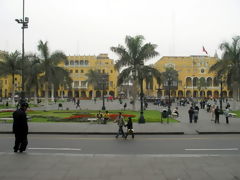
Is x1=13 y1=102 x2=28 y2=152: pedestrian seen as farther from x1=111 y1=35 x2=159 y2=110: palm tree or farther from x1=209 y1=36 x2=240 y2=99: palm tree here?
x1=209 y1=36 x2=240 y2=99: palm tree

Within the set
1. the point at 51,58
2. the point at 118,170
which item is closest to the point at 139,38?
the point at 51,58

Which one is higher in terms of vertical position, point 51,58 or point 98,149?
point 51,58

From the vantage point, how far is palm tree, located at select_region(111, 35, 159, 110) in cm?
3483

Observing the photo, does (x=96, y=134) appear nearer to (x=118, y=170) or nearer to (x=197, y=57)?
(x=118, y=170)

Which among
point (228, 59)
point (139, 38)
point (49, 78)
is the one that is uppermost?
point (139, 38)

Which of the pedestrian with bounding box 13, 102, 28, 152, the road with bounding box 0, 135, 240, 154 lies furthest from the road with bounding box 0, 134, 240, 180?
the pedestrian with bounding box 13, 102, 28, 152

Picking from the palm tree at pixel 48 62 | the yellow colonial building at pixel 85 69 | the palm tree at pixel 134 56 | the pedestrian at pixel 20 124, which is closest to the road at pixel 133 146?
the pedestrian at pixel 20 124

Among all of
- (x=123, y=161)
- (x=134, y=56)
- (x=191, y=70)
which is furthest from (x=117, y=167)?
(x=191, y=70)

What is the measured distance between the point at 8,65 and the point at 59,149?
3663 centimetres

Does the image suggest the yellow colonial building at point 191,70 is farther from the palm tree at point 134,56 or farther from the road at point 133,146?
the road at point 133,146

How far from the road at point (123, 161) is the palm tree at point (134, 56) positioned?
22.4 m

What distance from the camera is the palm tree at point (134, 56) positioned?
34.8 meters

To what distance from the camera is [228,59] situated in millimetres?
38188

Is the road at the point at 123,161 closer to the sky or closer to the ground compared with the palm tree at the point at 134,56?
closer to the ground
